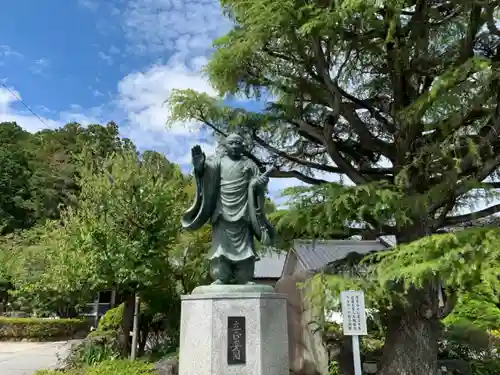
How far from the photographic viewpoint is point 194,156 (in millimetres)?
5398

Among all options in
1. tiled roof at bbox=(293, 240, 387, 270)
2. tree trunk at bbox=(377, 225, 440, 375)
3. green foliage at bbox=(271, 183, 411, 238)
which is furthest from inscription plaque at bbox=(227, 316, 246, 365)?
tiled roof at bbox=(293, 240, 387, 270)

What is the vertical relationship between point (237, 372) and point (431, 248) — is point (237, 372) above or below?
below

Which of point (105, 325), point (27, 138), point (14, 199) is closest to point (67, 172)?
point (14, 199)

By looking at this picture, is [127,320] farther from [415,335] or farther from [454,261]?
[454,261]

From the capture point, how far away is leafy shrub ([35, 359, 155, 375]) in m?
7.98

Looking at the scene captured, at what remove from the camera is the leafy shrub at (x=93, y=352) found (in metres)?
9.23

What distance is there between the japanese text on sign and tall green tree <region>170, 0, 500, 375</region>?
0.63 meters

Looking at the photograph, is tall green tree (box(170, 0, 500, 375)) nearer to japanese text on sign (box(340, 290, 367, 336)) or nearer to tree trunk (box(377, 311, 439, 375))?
tree trunk (box(377, 311, 439, 375))

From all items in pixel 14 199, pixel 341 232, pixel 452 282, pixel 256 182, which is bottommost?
pixel 452 282

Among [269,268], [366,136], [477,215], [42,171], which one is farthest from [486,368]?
[42,171]

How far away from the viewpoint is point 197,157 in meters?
Result: 5.41

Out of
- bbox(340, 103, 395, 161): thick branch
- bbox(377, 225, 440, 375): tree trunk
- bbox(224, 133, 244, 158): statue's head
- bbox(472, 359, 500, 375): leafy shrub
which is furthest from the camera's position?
bbox(472, 359, 500, 375): leafy shrub

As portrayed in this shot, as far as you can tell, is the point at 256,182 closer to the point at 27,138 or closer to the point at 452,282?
the point at 452,282

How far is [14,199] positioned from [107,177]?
2459 centimetres
